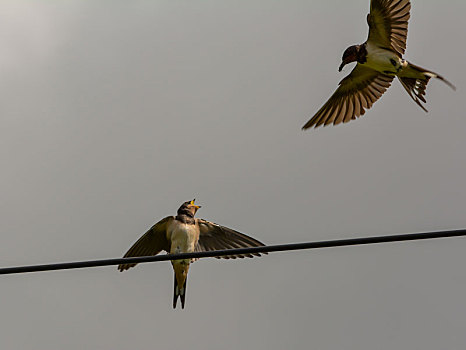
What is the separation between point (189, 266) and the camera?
831 centimetres

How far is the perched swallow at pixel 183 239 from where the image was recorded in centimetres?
823

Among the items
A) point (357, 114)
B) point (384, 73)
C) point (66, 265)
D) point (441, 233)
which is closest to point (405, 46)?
point (384, 73)

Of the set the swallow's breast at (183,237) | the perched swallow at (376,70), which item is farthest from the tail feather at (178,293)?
the perched swallow at (376,70)

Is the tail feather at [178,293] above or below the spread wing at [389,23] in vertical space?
below

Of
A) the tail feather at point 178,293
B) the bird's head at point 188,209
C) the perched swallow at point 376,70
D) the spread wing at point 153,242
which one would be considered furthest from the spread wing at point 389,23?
the tail feather at point 178,293

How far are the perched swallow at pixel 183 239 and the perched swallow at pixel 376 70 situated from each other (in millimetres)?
1316

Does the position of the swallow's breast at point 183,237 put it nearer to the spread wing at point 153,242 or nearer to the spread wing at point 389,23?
the spread wing at point 153,242

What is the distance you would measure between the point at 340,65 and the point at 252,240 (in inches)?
72.0

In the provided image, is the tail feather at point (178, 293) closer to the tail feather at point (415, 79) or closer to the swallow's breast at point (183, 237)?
the swallow's breast at point (183, 237)

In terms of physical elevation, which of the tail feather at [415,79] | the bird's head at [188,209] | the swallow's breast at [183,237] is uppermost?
the tail feather at [415,79]

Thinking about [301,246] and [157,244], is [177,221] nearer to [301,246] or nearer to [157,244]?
[157,244]

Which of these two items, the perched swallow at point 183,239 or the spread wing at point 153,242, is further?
the spread wing at point 153,242

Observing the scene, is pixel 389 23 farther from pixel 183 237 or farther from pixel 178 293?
pixel 178 293

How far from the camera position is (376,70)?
820 cm
